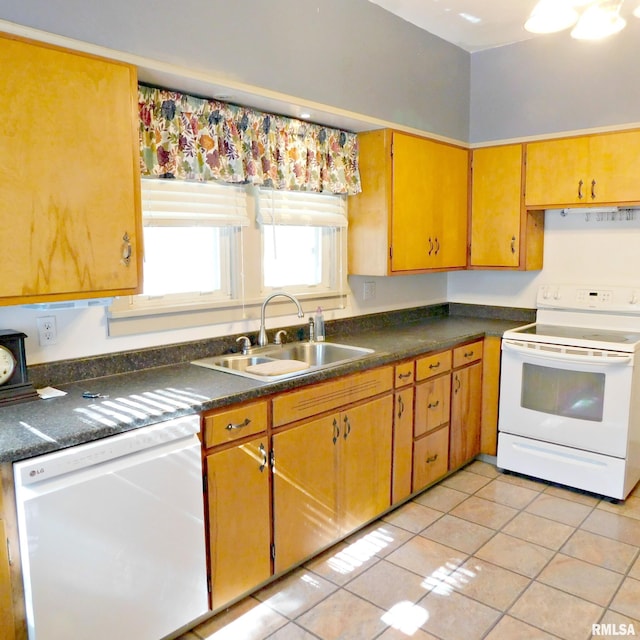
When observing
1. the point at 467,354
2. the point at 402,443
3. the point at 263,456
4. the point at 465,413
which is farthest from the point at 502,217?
the point at 263,456

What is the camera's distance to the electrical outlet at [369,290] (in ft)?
11.7

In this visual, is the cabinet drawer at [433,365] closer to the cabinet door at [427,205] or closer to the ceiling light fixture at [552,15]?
the cabinet door at [427,205]

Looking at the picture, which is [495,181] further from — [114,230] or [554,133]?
[114,230]

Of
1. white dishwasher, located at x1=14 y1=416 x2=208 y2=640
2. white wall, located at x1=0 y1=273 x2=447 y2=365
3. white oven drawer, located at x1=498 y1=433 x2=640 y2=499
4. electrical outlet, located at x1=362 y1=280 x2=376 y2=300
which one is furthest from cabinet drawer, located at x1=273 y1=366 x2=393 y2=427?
white oven drawer, located at x1=498 y1=433 x2=640 y2=499

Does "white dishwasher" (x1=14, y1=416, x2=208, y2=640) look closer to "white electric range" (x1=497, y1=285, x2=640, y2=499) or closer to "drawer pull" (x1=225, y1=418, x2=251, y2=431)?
"drawer pull" (x1=225, y1=418, x2=251, y2=431)

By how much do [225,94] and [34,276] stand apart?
1.17m

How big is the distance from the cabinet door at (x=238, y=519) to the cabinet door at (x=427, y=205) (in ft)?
5.15

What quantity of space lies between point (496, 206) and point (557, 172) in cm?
43

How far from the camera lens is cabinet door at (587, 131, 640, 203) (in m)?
3.23

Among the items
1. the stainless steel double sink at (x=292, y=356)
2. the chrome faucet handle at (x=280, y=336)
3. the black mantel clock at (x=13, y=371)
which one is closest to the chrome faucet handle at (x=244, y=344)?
the stainless steel double sink at (x=292, y=356)

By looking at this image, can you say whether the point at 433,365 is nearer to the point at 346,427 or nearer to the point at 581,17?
the point at 346,427

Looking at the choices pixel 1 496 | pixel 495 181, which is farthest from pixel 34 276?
pixel 495 181

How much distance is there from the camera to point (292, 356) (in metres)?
2.95

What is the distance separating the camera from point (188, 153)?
2463 millimetres
